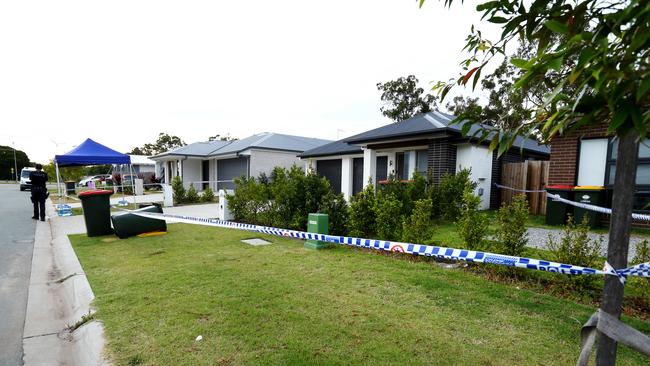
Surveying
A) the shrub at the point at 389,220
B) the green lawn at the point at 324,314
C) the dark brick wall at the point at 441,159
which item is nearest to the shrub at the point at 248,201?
the green lawn at the point at 324,314

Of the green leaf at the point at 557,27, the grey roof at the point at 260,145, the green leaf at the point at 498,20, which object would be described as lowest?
the green leaf at the point at 557,27

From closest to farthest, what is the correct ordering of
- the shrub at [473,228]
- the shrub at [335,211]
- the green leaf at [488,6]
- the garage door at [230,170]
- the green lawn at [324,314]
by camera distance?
the green leaf at [488,6]
the green lawn at [324,314]
the shrub at [473,228]
the shrub at [335,211]
the garage door at [230,170]

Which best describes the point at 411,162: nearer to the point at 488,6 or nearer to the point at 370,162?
the point at 370,162

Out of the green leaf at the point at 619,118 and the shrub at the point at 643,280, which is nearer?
the green leaf at the point at 619,118

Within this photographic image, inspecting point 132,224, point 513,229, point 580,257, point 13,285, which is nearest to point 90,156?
point 132,224

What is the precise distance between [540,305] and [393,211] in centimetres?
316

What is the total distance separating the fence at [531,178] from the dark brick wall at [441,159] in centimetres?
233

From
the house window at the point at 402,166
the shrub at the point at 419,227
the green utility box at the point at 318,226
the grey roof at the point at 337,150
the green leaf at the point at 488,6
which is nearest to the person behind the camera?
the green leaf at the point at 488,6

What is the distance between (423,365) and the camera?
8.68ft

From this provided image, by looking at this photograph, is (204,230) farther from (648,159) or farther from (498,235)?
(648,159)

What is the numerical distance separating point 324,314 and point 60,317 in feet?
10.6

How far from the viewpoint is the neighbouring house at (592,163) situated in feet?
27.2

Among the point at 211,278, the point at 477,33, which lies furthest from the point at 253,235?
the point at 477,33

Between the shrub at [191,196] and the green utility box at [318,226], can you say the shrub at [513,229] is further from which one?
the shrub at [191,196]
